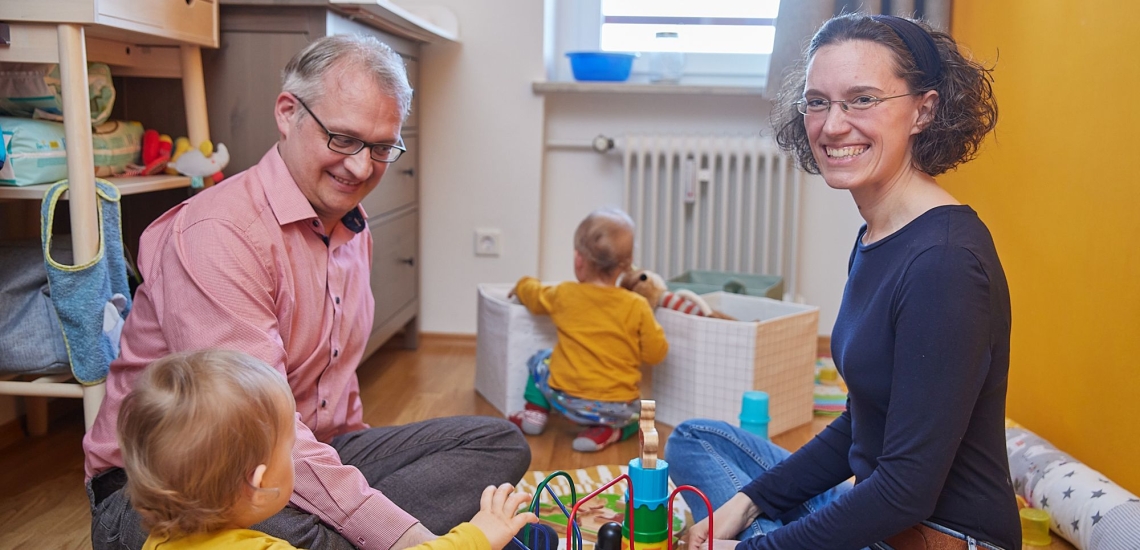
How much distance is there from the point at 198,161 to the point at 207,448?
1.37m

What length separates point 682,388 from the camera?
2531 mm

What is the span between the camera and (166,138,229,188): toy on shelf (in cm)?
217

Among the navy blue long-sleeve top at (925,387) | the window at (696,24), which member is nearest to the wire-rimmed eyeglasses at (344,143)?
the navy blue long-sleeve top at (925,387)

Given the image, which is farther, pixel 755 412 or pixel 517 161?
pixel 517 161

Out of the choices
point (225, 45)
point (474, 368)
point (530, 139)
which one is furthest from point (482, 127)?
point (225, 45)

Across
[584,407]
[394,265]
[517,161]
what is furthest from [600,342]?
[517,161]

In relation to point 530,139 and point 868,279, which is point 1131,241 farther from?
point 530,139

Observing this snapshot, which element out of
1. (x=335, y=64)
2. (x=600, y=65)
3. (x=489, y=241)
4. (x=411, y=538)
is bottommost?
(x=411, y=538)

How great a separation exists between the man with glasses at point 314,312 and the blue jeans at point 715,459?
298 millimetres

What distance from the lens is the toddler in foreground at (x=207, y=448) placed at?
37.6 inches

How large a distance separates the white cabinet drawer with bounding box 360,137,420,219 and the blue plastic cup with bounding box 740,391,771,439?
1.11 metres

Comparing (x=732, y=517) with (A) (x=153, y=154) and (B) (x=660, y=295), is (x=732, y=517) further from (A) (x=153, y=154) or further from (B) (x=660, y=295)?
(A) (x=153, y=154)

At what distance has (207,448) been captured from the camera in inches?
37.5

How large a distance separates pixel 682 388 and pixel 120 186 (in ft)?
4.54
